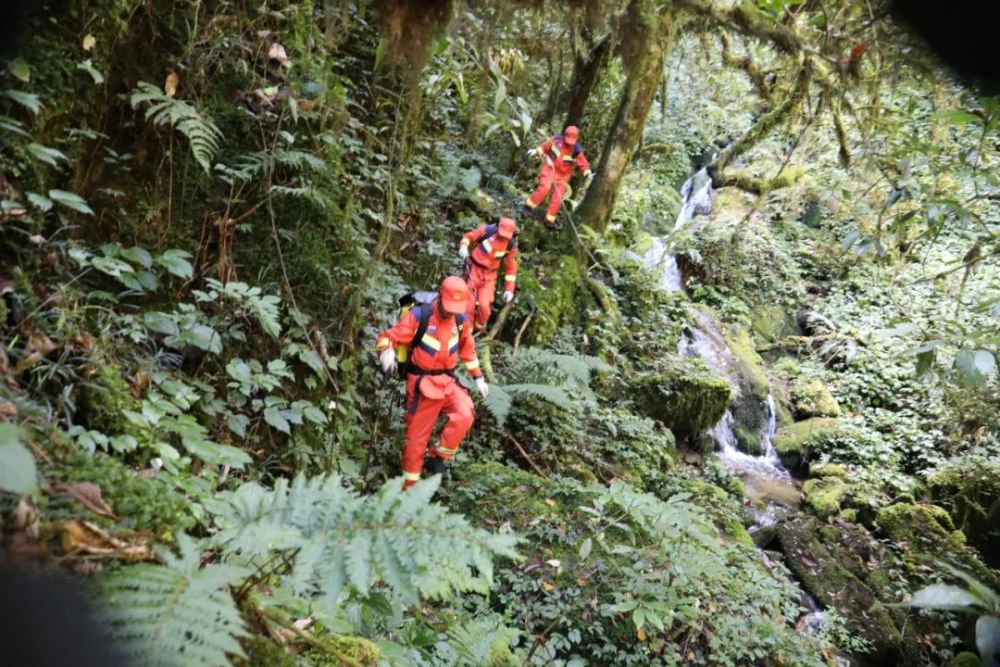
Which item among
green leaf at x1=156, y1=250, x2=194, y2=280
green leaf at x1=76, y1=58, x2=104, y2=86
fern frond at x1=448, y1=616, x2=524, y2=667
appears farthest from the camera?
green leaf at x1=156, y1=250, x2=194, y2=280

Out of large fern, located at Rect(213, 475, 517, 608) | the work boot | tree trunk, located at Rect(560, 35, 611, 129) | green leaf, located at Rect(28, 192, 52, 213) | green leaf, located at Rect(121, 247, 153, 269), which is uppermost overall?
tree trunk, located at Rect(560, 35, 611, 129)

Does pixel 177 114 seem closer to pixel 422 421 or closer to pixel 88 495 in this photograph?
pixel 88 495

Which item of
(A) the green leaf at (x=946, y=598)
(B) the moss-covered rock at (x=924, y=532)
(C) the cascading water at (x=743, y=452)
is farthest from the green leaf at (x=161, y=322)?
(B) the moss-covered rock at (x=924, y=532)

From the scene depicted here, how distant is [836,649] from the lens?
5777mm

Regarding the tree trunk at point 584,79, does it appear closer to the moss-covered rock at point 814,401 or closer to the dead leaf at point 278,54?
the dead leaf at point 278,54

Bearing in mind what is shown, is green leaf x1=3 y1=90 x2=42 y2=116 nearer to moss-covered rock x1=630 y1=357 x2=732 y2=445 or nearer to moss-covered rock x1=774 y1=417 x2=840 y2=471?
moss-covered rock x1=630 y1=357 x2=732 y2=445

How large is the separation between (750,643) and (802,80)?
169 inches

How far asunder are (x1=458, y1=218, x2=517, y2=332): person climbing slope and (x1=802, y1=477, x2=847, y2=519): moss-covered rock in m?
5.61

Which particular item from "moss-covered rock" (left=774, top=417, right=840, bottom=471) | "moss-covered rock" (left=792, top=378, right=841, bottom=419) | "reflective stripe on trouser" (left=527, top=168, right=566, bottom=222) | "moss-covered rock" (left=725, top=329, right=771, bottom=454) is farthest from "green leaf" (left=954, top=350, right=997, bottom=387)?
"moss-covered rock" (left=792, top=378, right=841, bottom=419)

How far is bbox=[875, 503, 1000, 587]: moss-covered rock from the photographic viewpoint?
7.73 metres

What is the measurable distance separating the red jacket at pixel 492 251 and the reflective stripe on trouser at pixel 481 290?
85 millimetres

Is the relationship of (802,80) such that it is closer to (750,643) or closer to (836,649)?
(750,643)

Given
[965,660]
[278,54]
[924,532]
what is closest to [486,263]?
[278,54]

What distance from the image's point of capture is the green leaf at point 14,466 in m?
0.99
